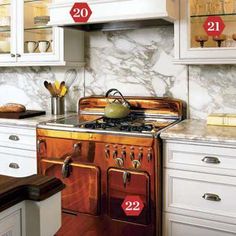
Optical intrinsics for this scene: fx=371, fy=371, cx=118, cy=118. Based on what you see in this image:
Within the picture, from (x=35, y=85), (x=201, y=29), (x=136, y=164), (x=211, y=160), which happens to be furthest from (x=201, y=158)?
(x=35, y=85)

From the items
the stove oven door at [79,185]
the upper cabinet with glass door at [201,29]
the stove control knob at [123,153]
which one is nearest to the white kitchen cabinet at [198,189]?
the stove control knob at [123,153]

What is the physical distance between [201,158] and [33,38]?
1.74 metres

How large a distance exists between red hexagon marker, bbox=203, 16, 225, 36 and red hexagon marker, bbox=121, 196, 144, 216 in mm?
1155

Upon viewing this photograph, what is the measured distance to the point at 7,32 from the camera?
3148 mm

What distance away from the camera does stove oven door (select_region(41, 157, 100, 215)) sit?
236 cm

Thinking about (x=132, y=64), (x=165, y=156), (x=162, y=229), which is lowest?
(x=162, y=229)

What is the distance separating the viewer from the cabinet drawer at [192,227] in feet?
6.91

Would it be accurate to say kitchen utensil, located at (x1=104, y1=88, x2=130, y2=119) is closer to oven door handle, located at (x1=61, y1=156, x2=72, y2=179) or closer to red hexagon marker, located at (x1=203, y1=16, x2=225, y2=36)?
oven door handle, located at (x1=61, y1=156, x2=72, y2=179)

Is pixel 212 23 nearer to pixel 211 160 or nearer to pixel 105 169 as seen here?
pixel 211 160

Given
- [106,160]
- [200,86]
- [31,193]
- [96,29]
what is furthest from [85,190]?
[31,193]

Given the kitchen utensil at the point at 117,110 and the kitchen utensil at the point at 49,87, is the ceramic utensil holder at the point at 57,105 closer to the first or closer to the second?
the kitchen utensil at the point at 49,87

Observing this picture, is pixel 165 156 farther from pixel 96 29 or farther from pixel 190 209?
pixel 96 29

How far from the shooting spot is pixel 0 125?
2836 millimetres

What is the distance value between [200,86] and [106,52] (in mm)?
823
